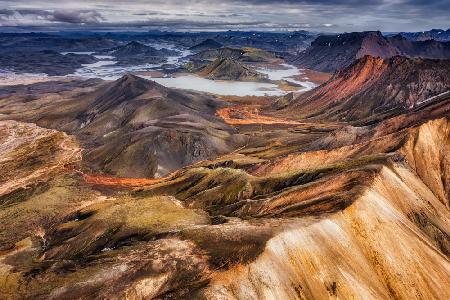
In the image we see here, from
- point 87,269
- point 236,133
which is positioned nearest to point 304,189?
point 87,269

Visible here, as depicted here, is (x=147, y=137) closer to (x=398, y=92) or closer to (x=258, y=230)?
(x=258, y=230)

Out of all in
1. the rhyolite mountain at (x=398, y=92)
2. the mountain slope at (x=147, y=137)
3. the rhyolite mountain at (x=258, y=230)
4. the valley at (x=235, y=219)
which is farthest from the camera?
the rhyolite mountain at (x=398, y=92)

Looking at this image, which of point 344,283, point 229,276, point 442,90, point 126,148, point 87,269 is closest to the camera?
point 229,276

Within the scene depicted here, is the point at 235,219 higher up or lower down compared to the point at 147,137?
higher up

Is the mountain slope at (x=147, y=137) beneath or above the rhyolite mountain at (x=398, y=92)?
beneath

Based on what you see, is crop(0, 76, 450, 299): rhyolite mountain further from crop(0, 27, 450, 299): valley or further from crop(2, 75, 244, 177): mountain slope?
crop(2, 75, 244, 177): mountain slope

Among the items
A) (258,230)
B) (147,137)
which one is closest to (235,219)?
(258,230)

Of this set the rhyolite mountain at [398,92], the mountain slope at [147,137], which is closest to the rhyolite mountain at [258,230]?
the mountain slope at [147,137]

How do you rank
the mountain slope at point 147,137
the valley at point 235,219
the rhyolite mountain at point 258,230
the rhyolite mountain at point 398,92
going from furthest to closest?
the rhyolite mountain at point 398,92 → the mountain slope at point 147,137 → the valley at point 235,219 → the rhyolite mountain at point 258,230

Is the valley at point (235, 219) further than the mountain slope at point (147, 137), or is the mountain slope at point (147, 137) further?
the mountain slope at point (147, 137)

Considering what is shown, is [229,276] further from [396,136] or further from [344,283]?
[396,136]

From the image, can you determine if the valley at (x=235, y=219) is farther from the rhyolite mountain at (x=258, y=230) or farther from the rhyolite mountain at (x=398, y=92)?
the rhyolite mountain at (x=398, y=92)
